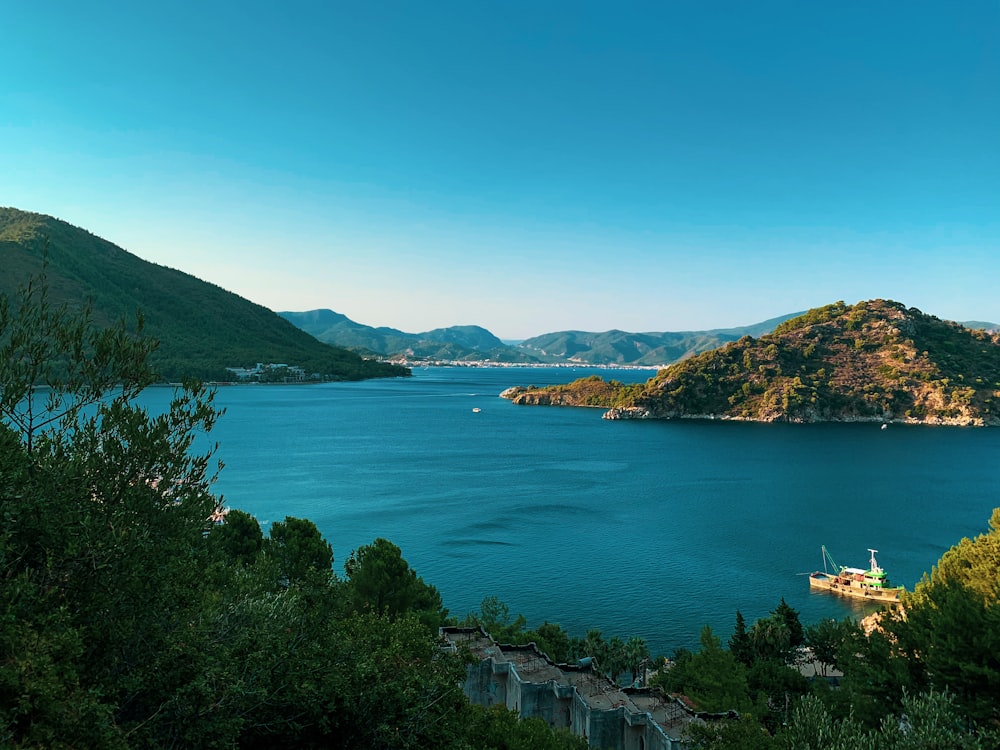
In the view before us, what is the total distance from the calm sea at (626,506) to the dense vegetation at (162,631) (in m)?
30.6

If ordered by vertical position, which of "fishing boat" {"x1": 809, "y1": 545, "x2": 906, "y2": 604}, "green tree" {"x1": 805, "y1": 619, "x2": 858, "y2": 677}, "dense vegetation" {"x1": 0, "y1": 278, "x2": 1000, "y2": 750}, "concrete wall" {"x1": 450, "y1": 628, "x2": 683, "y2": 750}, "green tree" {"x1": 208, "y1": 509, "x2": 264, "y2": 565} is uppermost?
"dense vegetation" {"x1": 0, "y1": 278, "x2": 1000, "y2": 750}

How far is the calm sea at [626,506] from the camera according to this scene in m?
52.0

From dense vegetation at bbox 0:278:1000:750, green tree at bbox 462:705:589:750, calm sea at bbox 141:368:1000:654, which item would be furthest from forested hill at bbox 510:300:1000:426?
dense vegetation at bbox 0:278:1000:750

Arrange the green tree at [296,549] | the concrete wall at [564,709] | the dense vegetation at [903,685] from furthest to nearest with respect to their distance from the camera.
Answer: the green tree at [296,549] → the concrete wall at [564,709] → the dense vegetation at [903,685]

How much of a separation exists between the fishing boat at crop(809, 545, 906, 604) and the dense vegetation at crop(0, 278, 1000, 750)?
1524 inches

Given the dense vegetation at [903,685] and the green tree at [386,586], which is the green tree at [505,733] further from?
the green tree at [386,586]

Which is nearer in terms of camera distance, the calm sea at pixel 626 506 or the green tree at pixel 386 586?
the green tree at pixel 386 586

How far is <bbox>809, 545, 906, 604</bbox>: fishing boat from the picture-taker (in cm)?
5216

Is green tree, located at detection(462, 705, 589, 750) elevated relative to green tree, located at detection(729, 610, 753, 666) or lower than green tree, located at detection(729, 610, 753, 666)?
elevated

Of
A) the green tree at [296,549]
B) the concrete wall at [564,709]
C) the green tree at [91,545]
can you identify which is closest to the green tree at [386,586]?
the green tree at [296,549]

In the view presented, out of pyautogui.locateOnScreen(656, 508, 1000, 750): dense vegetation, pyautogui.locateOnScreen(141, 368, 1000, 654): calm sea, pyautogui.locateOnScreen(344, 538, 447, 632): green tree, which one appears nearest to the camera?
pyautogui.locateOnScreen(656, 508, 1000, 750): dense vegetation

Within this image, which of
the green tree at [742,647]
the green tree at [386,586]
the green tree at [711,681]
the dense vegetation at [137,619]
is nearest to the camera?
the dense vegetation at [137,619]

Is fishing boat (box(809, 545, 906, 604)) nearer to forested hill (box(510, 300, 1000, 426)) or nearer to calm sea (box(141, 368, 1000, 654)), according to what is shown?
calm sea (box(141, 368, 1000, 654))

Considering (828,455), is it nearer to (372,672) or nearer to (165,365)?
(372,672)
